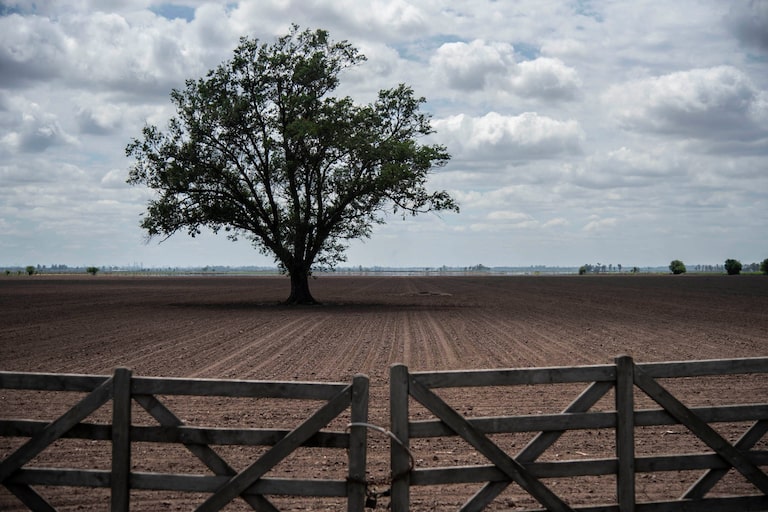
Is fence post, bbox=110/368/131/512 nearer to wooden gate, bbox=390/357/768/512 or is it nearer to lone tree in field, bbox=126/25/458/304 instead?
wooden gate, bbox=390/357/768/512

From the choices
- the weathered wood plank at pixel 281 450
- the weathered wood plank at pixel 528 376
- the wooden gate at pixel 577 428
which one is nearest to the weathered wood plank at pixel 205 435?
the weathered wood plank at pixel 281 450

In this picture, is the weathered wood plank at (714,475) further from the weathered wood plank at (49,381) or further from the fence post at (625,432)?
the weathered wood plank at (49,381)

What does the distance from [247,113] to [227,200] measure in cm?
553

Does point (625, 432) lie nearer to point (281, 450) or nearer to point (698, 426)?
Result: point (698, 426)

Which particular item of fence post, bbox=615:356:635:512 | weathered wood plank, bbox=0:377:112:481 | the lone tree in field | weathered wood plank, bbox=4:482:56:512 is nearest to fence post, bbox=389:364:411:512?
fence post, bbox=615:356:635:512

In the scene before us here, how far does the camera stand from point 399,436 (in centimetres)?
575

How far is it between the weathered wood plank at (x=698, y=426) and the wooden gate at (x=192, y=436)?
2322 mm

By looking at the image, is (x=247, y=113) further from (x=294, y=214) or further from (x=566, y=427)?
(x=566, y=427)

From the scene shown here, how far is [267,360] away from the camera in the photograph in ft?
62.7

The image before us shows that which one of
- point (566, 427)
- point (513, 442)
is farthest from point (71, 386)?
point (513, 442)

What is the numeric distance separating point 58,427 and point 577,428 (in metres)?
4.17

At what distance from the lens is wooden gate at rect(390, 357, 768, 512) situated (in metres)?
5.77

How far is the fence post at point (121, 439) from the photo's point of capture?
5820 mm

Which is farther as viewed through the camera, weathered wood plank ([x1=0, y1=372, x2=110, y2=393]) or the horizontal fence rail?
weathered wood plank ([x1=0, y1=372, x2=110, y2=393])
